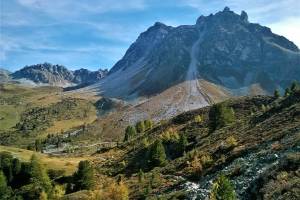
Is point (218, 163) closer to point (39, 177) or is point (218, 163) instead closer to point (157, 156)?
point (157, 156)

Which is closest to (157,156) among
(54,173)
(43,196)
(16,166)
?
(43,196)

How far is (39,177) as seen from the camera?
10981 centimetres

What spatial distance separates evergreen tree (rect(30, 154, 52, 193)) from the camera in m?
107

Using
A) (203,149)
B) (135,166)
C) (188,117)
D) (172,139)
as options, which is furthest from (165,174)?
(188,117)

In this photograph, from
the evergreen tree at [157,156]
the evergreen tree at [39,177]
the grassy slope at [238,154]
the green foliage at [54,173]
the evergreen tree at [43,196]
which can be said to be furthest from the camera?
the green foliage at [54,173]

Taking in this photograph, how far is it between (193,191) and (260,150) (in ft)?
50.4

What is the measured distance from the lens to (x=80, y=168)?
108m

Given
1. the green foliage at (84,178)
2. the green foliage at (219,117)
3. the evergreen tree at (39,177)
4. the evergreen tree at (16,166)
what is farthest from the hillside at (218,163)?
the evergreen tree at (16,166)

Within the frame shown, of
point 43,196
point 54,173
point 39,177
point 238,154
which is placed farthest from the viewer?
point 54,173

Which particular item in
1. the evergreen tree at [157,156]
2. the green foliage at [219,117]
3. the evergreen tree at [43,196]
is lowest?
the evergreen tree at [43,196]

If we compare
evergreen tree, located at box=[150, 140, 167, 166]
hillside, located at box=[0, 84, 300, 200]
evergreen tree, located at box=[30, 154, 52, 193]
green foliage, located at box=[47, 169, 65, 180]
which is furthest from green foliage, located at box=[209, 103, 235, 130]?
evergreen tree, located at box=[30, 154, 52, 193]

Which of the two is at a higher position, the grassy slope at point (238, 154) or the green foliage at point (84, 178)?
the grassy slope at point (238, 154)

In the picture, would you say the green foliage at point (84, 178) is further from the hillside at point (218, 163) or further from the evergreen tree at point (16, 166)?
the evergreen tree at point (16, 166)

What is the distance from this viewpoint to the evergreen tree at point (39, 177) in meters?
107
